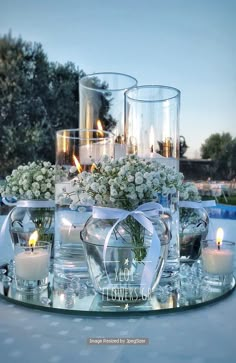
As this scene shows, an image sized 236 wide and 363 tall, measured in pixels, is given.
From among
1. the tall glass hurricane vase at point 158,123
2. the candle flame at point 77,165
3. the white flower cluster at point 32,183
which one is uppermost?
the tall glass hurricane vase at point 158,123

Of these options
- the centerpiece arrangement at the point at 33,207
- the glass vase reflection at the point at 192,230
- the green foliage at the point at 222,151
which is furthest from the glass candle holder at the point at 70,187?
the green foliage at the point at 222,151

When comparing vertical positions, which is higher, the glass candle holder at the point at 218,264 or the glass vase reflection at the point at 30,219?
the glass vase reflection at the point at 30,219

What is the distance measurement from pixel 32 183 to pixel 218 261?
50 centimetres

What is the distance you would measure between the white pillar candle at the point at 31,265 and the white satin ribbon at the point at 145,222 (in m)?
0.14

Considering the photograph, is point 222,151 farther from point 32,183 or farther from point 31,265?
point 31,265

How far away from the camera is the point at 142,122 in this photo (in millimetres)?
855

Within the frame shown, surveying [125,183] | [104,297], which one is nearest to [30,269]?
[104,297]

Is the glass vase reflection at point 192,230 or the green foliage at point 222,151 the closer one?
the glass vase reflection at point 192,230

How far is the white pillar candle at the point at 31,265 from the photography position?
0.70 m

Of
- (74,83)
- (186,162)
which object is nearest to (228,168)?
(186,162)

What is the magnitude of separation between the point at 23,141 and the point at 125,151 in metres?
6.29

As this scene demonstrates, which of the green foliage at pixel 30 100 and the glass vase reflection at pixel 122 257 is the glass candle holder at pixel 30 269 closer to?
the glass vase reflection at pixel 122 257

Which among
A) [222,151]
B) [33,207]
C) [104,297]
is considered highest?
[33,207]

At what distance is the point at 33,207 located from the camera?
0.89 meters
